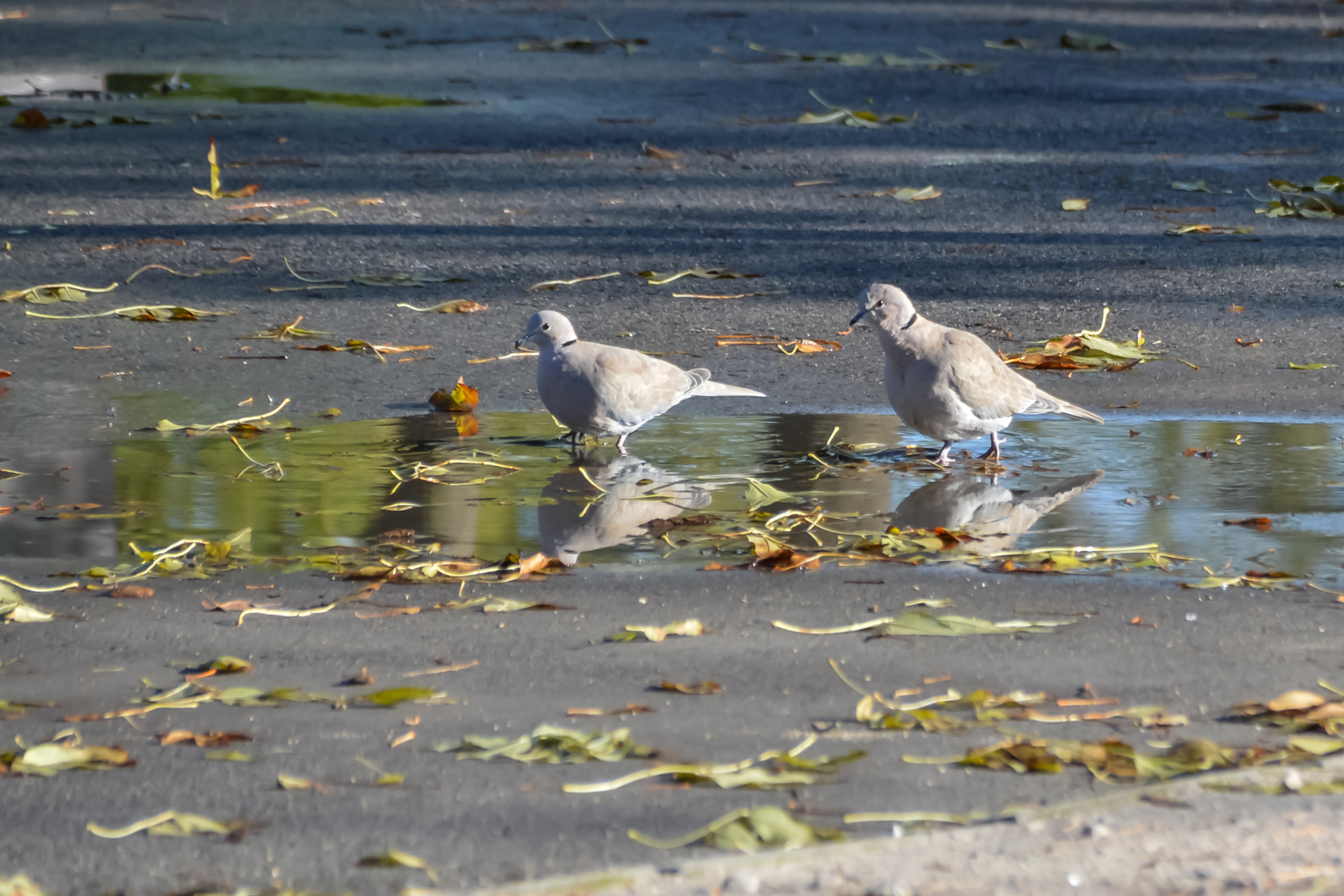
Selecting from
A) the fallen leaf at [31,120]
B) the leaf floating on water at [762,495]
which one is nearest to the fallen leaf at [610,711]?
the leaf floating on water at [762,495]

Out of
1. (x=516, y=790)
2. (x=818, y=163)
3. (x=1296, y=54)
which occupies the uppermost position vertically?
(x=1296, y=54)

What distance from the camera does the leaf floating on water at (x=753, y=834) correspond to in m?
3.12

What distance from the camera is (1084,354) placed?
25.5ft

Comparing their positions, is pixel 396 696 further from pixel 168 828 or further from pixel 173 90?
pixel 173 90

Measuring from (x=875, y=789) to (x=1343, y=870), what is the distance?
2.88ft

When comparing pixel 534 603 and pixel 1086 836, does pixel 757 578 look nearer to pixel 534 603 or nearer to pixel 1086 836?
pixel 534 603

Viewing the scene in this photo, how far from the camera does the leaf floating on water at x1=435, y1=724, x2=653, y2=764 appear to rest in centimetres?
357

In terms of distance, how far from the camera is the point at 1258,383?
24.1 ft

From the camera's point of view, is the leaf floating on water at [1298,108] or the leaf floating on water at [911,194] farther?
the leaf floating on water at [1298,108]

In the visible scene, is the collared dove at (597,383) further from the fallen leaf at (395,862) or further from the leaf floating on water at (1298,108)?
the leaf floating on water at (1298,108)

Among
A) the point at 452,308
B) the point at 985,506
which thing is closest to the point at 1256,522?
the point at 985,506

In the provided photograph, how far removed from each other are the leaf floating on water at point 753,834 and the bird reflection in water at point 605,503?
192cm

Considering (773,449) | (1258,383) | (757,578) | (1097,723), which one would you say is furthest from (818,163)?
(1097,723)

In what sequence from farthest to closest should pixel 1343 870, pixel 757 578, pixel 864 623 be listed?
pixel 757 578 < pixel 864 623 < pixel 1343 870
